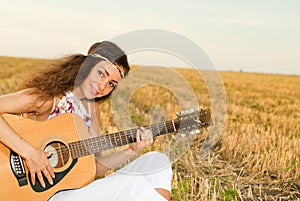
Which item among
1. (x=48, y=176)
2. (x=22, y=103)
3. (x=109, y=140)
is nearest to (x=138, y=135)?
(x=109, y=140)

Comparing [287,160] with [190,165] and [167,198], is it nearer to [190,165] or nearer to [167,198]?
[190,165]

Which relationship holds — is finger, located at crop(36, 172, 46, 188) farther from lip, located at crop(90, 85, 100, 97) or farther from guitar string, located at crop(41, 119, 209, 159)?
lip, located at crop(90, 85, 100, 97)

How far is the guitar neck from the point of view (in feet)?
9.91

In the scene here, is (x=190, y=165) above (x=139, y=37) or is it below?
below

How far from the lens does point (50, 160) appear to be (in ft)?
9.66

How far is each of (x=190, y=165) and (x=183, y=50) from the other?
7.29 ft

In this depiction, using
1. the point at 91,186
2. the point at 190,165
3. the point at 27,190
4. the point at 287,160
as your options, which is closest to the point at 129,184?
the point at 91,186

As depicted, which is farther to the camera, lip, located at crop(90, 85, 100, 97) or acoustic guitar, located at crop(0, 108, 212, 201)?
lip, located at crop(90, 85, 100, 97)

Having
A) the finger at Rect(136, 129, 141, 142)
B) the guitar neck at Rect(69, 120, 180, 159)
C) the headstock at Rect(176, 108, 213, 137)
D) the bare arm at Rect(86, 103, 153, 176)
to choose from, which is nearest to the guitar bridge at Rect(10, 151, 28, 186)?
the guitar neck at Rect(69, 120, 180, 159)

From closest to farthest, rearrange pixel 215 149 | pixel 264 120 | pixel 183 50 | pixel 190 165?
1. pixel 183 50
2. pixel 190 165
3. pixel 215 149
4. pixel 264 120

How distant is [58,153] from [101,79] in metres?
0.55

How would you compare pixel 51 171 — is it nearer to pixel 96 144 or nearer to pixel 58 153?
pixel 58 153

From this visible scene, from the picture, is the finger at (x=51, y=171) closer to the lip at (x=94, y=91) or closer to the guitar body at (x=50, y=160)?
the guitar body at (x=50, y=160)

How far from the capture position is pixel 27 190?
111 inches
